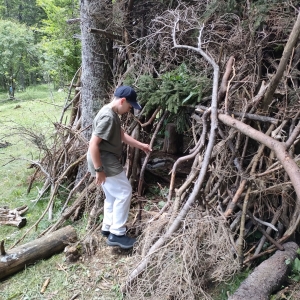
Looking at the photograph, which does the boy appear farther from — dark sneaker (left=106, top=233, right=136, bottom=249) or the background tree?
the background tree

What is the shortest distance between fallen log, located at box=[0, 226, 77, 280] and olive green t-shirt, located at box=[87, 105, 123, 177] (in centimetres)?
97

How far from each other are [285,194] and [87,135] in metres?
2.91

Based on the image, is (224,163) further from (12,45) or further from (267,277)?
(12,45)

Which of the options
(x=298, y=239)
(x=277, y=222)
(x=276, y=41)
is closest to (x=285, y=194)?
(x=277, y=222)

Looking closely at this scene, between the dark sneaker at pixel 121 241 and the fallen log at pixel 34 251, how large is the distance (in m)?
0.56

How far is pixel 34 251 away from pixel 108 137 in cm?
162

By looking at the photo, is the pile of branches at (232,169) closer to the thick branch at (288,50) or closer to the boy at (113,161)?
the thick branch at (288,50)

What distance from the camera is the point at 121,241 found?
10.8ft

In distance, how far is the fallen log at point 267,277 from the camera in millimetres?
2451

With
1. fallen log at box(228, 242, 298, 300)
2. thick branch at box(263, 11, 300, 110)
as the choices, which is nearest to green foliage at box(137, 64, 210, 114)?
thick branch at box(263, 11, 300, 110)

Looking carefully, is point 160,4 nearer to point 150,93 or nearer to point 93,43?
point 93,43

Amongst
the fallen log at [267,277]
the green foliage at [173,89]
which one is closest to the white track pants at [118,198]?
the green foliage at [173,89]

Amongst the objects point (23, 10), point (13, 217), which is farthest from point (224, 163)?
point (23, 10)

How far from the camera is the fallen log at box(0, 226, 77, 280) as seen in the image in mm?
3176
